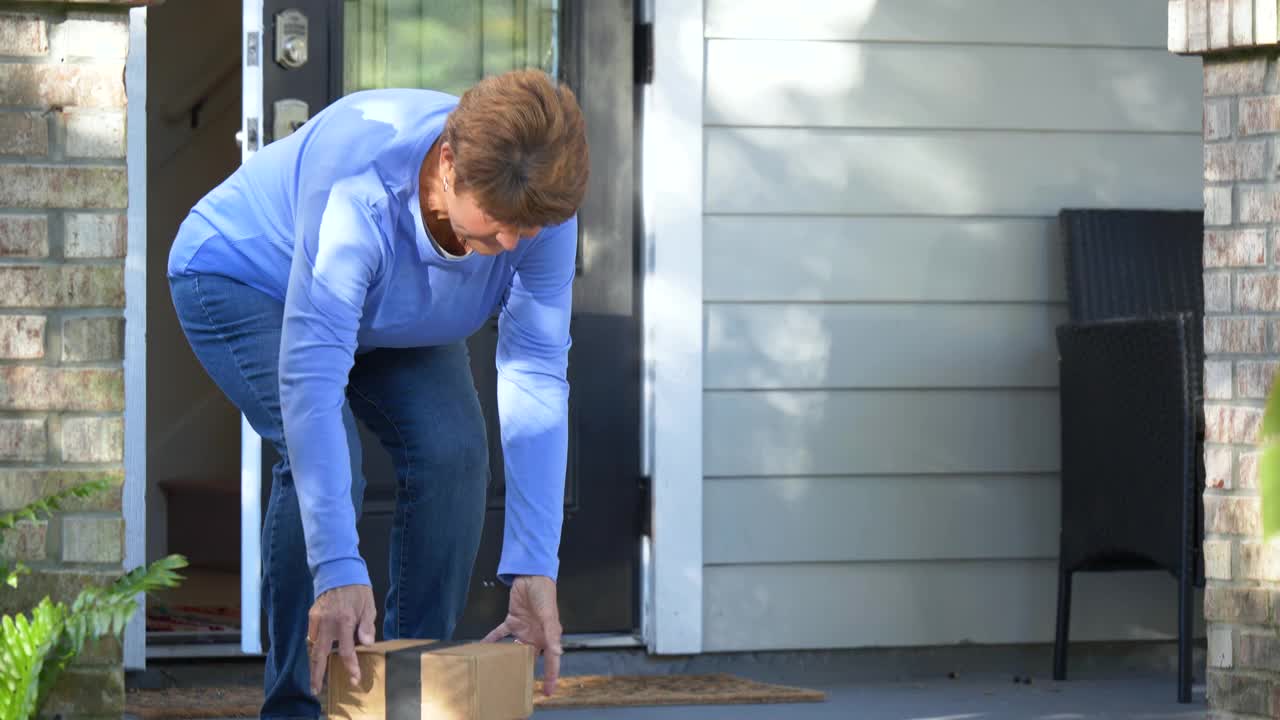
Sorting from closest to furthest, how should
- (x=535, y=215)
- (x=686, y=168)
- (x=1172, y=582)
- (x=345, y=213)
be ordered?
(x=535, y=215)
(x=345, y=213)
(x=686, y=168)
(x=1172, y=582)

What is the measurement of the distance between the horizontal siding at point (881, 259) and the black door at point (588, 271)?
0.79 ft

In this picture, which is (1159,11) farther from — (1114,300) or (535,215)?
(535,215)

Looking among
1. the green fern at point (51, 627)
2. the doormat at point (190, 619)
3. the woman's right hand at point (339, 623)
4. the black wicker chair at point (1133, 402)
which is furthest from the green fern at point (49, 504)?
the black wicker chair at point (1133, 402)

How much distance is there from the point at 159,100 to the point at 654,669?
388 cm

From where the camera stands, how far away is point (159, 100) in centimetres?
690

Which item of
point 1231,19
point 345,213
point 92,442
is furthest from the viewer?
point 1231,19

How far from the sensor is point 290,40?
384cm

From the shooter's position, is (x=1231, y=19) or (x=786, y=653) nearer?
(x=1231, y=19)

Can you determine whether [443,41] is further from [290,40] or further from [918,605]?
[918,605]

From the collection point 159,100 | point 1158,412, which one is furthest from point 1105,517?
point 159,100

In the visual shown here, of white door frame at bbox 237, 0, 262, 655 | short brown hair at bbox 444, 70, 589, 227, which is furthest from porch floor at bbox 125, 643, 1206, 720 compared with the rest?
short brown hair at bbox 444, 70, 589, 227

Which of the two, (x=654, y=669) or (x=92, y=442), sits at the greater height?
(x=92, y=442)

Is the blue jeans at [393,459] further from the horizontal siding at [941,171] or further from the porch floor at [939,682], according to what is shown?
the horizontal siding at [941,171]

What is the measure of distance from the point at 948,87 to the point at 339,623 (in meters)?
2.60
